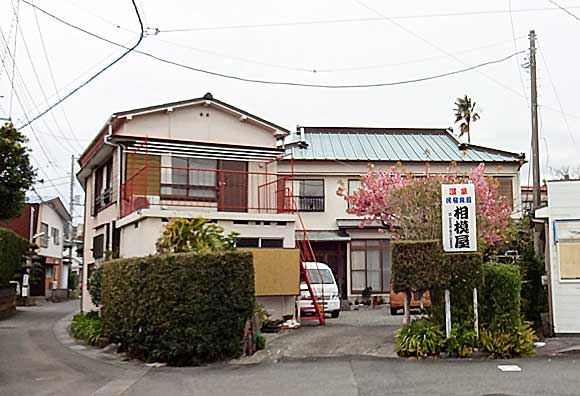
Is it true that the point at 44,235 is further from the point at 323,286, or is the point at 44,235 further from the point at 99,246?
the point at 323,286

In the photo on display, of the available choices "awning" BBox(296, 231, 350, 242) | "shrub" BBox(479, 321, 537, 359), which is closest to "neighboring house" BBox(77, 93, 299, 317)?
"shrub" BBox(479, 321, 537, 359)

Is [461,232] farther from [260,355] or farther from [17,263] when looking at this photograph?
[17,263]

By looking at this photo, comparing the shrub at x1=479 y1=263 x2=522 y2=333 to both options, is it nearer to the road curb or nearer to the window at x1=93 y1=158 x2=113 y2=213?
the road curb

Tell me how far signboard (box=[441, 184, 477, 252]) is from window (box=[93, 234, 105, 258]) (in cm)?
1271

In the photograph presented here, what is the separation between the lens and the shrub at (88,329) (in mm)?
17719

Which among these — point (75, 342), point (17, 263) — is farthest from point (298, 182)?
point (75, 342)

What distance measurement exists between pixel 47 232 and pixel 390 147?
80.0ft

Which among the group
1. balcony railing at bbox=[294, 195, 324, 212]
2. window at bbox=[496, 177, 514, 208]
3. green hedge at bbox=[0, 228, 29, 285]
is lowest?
green hedge at bbox=[0, 228, 29, 285]

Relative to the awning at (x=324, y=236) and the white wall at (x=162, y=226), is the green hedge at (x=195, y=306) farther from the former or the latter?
the awning at (x=324, y=236)

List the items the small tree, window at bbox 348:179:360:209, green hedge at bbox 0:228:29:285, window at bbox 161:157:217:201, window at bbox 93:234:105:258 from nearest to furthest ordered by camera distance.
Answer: window at bbox 161:157:217:201 → window at bbox 93:234:105:258 → the small tree → green hedge at bbox 0:228:29:285 → window at bbox 348:179:360:209

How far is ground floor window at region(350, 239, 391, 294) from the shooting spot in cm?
2917

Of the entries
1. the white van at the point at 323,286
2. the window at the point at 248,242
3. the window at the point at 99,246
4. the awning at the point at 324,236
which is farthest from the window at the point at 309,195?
the window at the point at 248,242

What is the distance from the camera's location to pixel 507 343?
13.4 metres

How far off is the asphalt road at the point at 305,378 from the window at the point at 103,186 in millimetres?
8626
